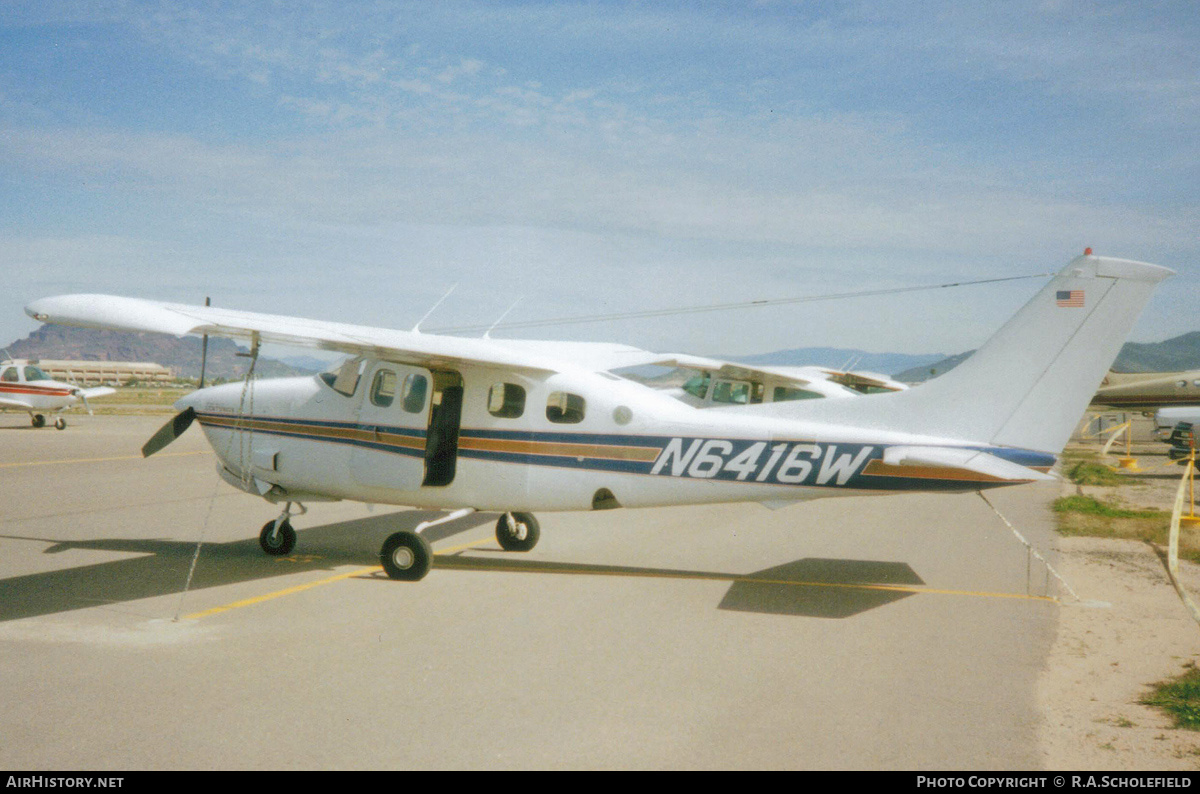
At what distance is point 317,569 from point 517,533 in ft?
→ 7.77

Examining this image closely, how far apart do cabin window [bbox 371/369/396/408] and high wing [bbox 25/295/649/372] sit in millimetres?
377

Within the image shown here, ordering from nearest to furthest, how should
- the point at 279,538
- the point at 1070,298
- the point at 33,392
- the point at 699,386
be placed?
1. the point at 1070,298
2. the point at 279,538
3. the point at 699,386
4. the point at 33,392

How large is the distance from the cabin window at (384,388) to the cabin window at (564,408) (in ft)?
5.98

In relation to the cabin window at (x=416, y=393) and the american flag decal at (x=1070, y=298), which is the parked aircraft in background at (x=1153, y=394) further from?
the cabin window at (x=416, y=393)

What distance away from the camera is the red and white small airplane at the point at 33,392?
32.9 meters

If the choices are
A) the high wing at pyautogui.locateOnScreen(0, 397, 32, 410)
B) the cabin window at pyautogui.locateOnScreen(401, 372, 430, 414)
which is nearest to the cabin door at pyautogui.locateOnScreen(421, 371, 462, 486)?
the cabin window at pyautogui.locateOnScreen(401, 372, 430, 414)

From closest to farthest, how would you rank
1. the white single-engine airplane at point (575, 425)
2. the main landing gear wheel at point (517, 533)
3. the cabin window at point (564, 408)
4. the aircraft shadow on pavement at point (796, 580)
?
1. the white single-engine airplane at point (575, 425)
2. the aircraft shadow on pavement at point (796, 580)
3. the cabin window at point (564, 408)
4. the main landing gear wheel at point (517, 533)

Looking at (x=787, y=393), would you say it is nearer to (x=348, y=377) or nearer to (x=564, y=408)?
(x=564, y=408)

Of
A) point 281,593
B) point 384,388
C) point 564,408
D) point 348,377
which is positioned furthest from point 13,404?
point 564,408

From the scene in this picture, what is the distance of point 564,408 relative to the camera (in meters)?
8.99

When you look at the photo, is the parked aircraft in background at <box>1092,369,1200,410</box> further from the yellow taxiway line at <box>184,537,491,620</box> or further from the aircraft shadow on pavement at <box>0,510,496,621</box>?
the yellow taxiway line at <box>184,537,491,620</box>

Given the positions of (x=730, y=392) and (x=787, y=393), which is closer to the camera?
(x=730, y=392)

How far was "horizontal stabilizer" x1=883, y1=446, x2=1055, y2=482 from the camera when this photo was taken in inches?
282

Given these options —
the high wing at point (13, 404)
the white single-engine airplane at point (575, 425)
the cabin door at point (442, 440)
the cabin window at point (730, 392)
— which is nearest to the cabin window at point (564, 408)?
the white single-engine airplane at point (575, 425)
